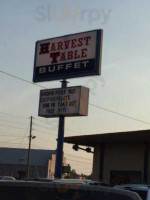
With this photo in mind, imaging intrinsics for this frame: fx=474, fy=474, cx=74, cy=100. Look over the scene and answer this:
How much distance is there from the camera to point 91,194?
10.8 feet

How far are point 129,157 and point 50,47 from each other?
8806 mm

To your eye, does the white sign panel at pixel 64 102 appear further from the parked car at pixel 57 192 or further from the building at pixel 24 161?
the building at pixel 24 161

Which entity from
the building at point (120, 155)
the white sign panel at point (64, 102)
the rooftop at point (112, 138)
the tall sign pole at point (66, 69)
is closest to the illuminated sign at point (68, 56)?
the tall sign pole at point (66, 69)

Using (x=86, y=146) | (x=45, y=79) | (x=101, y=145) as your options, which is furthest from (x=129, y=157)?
(x=45, y=79)

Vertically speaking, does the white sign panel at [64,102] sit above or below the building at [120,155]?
above

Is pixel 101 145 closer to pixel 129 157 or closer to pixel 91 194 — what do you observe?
pixel 129 157

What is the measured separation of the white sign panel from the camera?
18625mm

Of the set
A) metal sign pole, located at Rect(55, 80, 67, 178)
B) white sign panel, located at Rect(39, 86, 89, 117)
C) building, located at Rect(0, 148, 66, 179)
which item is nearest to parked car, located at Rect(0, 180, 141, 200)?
white sign panel, located at Rect(39, 86, 89, 117)

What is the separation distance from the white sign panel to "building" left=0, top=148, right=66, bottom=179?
65.0m

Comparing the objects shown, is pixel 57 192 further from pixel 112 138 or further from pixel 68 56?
pixel 112 138

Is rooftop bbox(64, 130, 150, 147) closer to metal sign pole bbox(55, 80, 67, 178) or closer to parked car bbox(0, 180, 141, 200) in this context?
metal sign pole bbox(55, 80, 67, 178)

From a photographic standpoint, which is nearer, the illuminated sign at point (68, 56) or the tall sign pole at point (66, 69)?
the tall sign pole at point (66, 69)

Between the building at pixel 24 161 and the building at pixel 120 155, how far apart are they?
56.8m

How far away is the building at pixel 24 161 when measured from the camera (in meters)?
84.8
